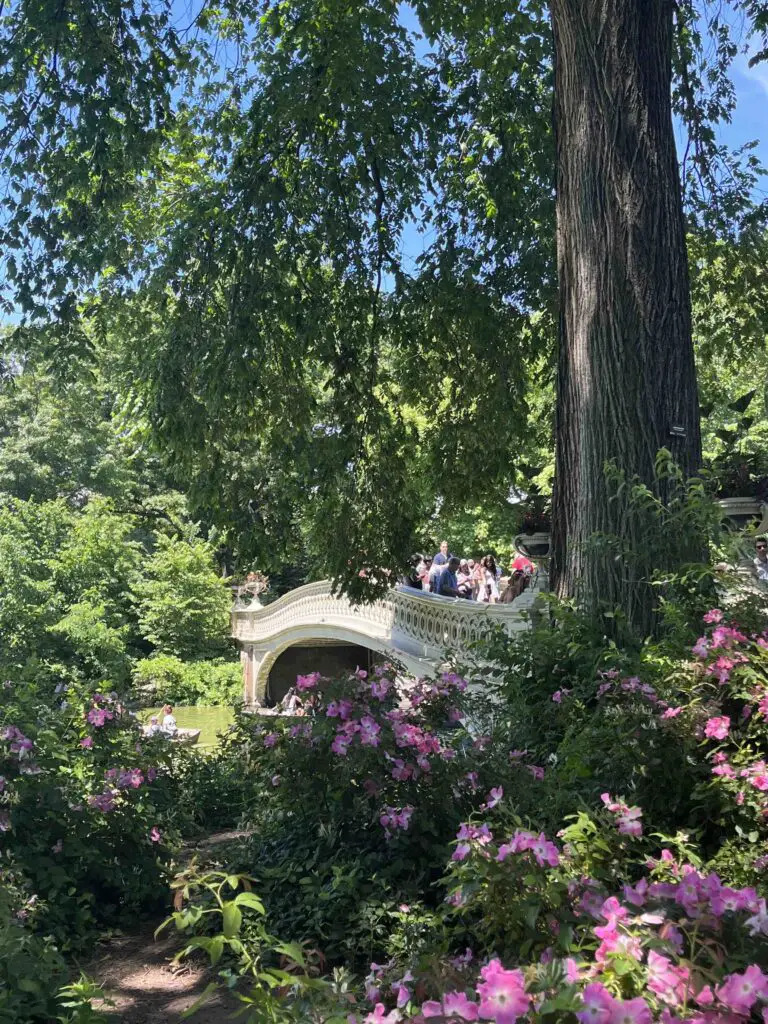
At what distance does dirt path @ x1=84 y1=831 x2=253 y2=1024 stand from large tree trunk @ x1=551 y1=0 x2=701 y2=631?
264cm

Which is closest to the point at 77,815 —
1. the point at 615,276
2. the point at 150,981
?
the point at 150,981

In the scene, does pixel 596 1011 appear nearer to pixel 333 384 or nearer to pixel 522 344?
pixel 333 384

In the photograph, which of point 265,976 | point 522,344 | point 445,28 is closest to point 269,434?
point 522,344

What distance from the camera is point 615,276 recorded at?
5.60 meters

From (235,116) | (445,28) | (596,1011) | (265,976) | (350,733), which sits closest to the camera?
(596,1011)

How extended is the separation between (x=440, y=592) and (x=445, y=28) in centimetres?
968

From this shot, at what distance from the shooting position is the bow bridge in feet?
40.3

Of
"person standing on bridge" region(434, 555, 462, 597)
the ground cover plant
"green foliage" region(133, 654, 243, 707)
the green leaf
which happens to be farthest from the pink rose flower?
"green foliage" region(133, 654, 243, 707)

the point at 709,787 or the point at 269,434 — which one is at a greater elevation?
the point at 269,434

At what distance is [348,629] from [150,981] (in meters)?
19.8

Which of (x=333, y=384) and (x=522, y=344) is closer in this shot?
(x=333, y=384)

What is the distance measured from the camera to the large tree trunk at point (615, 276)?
5.47 metres

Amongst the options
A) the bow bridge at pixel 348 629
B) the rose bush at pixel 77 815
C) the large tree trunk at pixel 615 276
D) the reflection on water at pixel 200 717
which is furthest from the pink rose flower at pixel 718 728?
the reflection on water at pixel 200 717

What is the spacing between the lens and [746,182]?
9.74 metres
